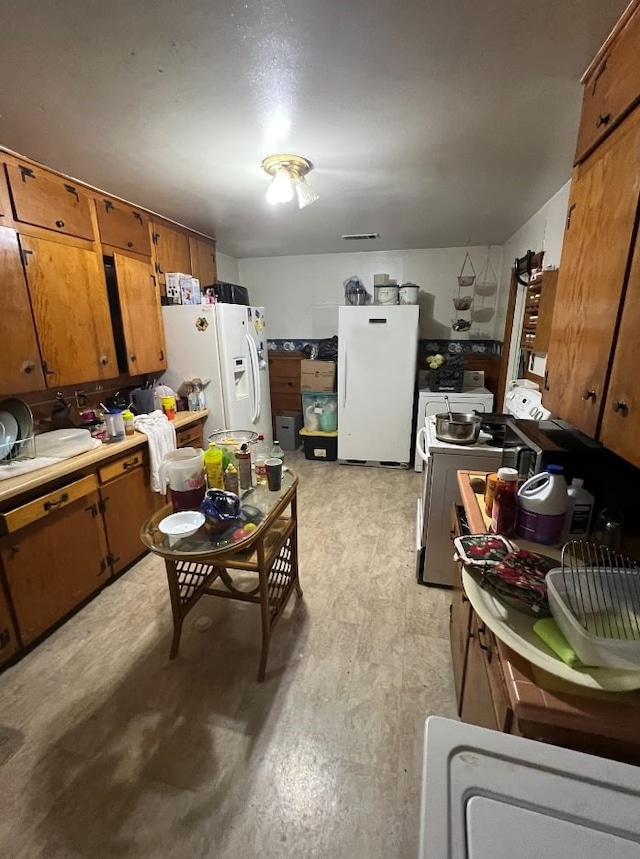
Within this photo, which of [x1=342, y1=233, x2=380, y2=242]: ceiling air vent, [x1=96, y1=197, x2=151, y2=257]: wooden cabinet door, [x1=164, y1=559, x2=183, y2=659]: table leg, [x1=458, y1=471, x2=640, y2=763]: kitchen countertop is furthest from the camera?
[x1=342, y1=233, x2=380, y2=242]: ceiling air vent

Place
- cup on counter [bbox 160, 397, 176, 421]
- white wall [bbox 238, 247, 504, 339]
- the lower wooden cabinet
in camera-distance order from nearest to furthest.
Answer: the lower wooden cabinet
cup on counter [bbox 160, 397, 176, 421]
white wall [bbox 238, 247, 504, 339]

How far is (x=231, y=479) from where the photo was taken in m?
1.65

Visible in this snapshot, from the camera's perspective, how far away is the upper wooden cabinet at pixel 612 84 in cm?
93

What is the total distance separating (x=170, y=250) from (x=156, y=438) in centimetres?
169

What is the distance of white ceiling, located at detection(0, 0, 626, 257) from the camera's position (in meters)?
1.02

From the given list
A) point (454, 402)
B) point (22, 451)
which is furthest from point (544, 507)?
point (454, 402)

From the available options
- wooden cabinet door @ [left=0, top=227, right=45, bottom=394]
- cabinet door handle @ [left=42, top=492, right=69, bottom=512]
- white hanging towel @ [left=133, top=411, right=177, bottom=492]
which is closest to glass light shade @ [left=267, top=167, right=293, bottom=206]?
wooden cabinet door @ [left=0, top=227, right=45, bottom=394]

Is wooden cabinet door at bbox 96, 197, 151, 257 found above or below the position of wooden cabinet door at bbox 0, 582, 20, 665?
above

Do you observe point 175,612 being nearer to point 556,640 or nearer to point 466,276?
point 556,640

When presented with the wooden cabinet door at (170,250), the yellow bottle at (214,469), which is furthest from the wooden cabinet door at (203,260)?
the yellow bottle at (214,469)

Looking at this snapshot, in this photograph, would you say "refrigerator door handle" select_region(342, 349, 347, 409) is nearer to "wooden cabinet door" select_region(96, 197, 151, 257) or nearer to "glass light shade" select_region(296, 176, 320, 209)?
"glass light shade" select_region(296, 176, 320, 209)

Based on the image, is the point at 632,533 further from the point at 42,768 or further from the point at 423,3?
the point at 42,768

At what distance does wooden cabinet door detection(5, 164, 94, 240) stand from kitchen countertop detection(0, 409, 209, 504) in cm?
127

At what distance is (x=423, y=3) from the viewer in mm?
973
